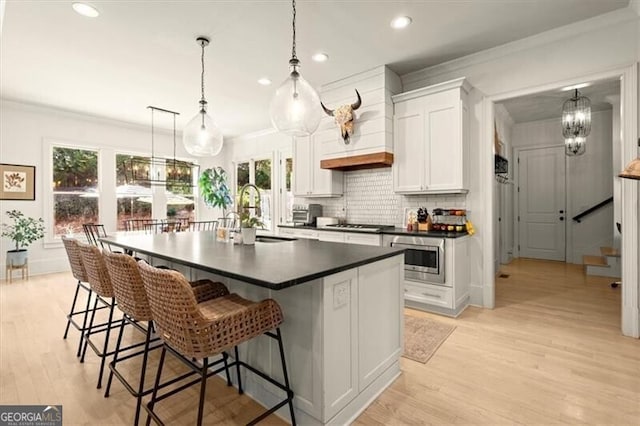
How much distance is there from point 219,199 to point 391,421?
21.3 feet

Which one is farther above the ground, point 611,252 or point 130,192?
→ point 130,192

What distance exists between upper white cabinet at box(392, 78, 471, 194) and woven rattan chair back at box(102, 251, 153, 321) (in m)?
3.14

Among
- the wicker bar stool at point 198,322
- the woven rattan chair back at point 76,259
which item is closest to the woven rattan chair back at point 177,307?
the wicker bar stool at point 198,322

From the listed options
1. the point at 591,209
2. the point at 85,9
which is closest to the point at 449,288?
the point at 85,9

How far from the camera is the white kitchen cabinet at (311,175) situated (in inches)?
187

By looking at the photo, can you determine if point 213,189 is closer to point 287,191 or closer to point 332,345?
point 287,191

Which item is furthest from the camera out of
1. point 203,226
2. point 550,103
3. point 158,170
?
point 203,226

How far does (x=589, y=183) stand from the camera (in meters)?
6.07

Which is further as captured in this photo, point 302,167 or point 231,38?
point 302,167

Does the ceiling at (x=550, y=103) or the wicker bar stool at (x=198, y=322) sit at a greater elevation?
the ceiling at (x=550, y=103)

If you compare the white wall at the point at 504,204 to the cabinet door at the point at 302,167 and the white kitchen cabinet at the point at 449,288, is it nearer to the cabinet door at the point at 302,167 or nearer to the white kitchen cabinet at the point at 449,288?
the white kitchen cabinet at the point at 449,288

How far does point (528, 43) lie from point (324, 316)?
3.67 metres

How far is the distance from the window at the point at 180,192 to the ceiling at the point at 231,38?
2.67m

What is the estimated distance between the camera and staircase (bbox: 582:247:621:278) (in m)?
4.96
